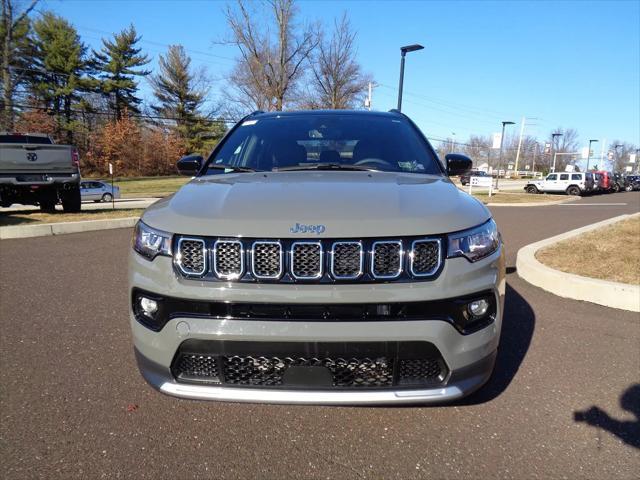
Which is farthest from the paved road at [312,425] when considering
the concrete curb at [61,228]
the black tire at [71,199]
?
Answer: the black tire at [71,199]

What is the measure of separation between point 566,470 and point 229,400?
158cm

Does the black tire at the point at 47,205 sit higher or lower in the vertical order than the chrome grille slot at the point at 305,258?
lower

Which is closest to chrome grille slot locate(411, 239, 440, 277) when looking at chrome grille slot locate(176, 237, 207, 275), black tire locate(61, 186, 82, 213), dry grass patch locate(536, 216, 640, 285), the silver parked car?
chrome grille slot locate(176, 237, 207, 275)

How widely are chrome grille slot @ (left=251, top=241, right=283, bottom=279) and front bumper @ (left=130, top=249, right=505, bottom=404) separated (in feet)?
0.19

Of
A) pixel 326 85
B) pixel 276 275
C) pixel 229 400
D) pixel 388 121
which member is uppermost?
pixel 326 85

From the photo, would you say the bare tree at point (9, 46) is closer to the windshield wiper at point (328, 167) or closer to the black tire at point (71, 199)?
the black tire at point (71, 199)

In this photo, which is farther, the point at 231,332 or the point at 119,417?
the point at 119,417

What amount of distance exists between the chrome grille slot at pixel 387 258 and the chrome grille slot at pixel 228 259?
1.88ft

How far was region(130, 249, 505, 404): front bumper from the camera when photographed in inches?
72.4

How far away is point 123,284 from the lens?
5070 millimetres

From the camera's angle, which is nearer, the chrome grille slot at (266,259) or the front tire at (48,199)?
the chrome grille slot at (266,259)

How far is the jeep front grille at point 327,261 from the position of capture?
1.88 meters

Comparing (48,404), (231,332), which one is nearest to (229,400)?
(231,332)

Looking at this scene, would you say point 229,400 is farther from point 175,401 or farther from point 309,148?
point 309,148
